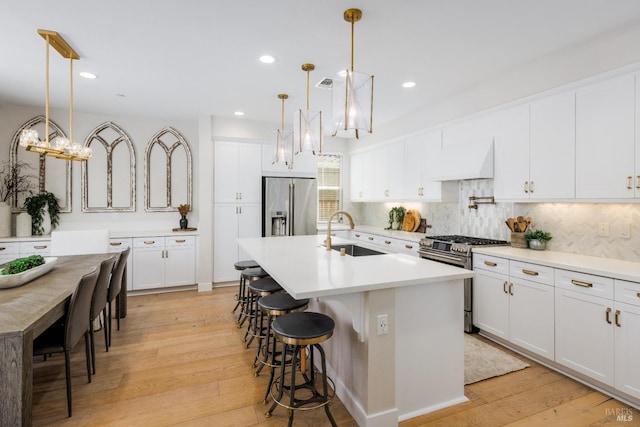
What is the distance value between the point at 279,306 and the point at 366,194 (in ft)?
12.1

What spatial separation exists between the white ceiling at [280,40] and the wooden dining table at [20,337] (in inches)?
75.3

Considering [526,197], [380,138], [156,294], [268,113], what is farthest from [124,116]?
[526,197]

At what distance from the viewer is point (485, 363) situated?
2727mm

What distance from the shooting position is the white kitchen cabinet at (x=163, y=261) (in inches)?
186

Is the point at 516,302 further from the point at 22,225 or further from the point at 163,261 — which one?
the point at 22,225

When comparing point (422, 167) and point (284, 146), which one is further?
point (422, 167)

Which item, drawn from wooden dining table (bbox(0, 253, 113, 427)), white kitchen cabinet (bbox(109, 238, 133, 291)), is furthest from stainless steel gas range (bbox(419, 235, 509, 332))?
white kitchen cabinet (bbox(109, 238, 133, 291))

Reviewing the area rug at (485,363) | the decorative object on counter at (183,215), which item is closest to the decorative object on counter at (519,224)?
the area rug at (485,363)

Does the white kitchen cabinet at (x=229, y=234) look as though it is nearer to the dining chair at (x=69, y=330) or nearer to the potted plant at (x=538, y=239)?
the dining chair at (x=69, y=330)

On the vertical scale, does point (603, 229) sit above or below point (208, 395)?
above

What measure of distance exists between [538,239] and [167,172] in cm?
508

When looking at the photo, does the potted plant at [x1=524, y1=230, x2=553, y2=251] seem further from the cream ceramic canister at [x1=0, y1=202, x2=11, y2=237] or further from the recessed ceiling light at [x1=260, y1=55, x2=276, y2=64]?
the cream ceramic canister at [x1=0, y1=202, x2=11, y2=237]

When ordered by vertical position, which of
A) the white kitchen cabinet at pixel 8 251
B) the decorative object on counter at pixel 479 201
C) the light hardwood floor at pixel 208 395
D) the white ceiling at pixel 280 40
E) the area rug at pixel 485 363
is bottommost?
the light hardwood floor at pixel 208 395

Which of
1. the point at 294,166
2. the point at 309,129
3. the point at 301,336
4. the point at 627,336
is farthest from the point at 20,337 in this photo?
the point at 294,166
